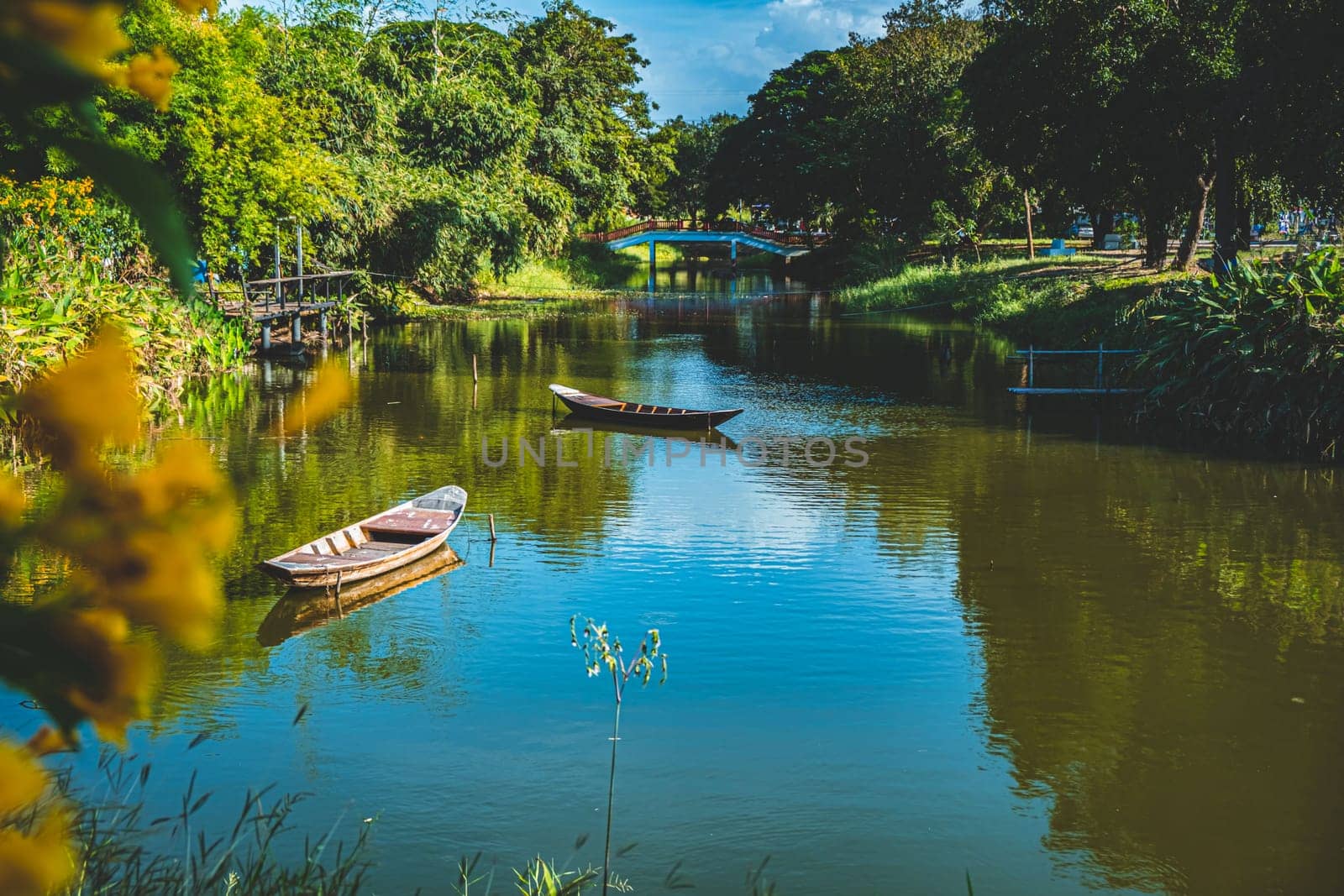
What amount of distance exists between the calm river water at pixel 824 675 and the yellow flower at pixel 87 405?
7307 mm

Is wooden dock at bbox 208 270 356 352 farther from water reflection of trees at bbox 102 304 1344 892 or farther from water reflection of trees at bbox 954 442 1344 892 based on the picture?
water reflection of trees at bbox 954 442 1344 892

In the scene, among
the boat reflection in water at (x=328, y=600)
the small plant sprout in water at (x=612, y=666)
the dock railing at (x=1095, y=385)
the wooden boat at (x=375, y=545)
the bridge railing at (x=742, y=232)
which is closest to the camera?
the small plant sprout in water at (x=612, y=666)

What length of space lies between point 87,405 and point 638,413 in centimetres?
2360

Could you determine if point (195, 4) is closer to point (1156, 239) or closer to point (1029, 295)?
point (1029, 295)

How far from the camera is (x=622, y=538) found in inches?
654

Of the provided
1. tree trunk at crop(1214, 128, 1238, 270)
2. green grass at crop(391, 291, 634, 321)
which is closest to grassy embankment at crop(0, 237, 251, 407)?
green grass at crop(391, 291, 634, 321)

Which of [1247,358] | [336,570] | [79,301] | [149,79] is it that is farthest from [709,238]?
[149,79]

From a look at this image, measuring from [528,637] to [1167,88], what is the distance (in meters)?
27.8

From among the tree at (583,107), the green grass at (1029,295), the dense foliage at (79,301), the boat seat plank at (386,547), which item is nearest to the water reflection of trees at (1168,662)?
the boat seat plank at (386,547)

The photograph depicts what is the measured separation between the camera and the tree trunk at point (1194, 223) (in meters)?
37.0

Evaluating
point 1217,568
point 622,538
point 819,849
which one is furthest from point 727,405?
point 819,849

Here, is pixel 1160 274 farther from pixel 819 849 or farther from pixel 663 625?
pixel 819 849

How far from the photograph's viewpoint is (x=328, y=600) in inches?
537

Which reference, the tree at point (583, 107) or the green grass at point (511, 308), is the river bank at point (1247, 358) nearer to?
the green grass at point (511, 308)
